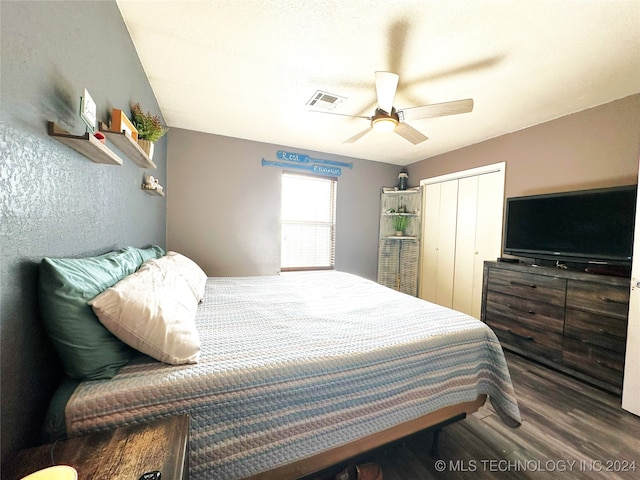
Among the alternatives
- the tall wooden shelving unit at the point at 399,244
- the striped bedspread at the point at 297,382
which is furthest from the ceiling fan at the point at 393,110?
the tall wooden shelving unit at the point at 399,244

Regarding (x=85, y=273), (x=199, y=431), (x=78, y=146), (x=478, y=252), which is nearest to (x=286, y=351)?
(x=199, y=431)

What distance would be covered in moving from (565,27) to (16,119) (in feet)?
8.41

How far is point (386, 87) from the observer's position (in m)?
1.70

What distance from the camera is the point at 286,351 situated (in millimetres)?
1086

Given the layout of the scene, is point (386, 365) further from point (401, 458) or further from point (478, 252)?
point (478, 252)

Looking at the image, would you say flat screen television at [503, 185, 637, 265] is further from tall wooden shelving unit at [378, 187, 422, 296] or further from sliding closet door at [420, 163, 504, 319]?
tall wooden shelving unit at [378, 187, 422, 296]

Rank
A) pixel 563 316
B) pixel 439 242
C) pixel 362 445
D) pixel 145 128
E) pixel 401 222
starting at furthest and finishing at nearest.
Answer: pixel 401 222 → pixel 439 242 → pixel 563 316 → pixel 145 128 → pixel 362 445

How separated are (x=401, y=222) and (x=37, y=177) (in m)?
4.14

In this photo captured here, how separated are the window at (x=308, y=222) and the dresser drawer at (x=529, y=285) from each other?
7.13 feet

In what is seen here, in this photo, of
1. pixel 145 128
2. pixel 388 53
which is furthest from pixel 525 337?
pixel 145 128

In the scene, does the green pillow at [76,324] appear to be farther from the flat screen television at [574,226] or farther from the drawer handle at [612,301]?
the flat screen television at [574,226]

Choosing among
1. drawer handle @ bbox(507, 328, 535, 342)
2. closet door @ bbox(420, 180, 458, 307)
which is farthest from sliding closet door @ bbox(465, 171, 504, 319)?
drawer handle @ bbox(507, 328, 535, 342)

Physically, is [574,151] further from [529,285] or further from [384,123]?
[384,123]

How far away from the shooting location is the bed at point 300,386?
2.72 feet
